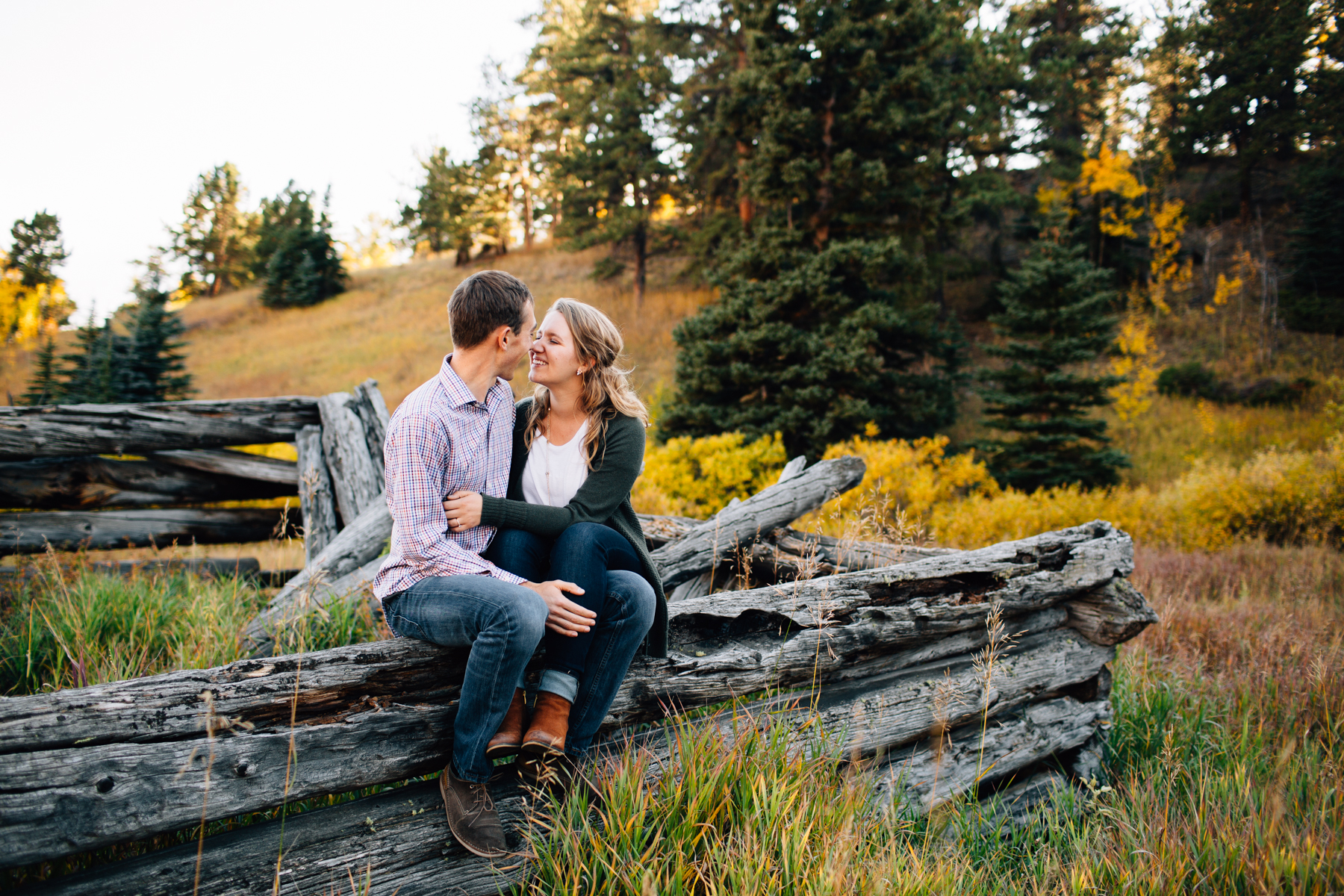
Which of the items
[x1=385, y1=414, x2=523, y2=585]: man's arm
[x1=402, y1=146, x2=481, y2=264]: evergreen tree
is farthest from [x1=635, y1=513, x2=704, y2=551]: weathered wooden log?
[x1=402, y1=146, x2=481, y2=264]: evergreen tree

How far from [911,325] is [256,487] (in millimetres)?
11587

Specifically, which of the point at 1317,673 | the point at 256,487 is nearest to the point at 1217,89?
the point at 1317,673

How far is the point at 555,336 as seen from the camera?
2.77m

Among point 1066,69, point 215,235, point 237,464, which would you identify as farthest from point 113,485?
point 215,235

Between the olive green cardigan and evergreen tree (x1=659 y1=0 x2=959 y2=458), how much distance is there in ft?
31.6

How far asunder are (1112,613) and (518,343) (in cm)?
336

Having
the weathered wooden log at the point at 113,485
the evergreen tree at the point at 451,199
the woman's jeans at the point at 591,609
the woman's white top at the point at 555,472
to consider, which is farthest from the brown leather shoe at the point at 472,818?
the evergreen tree at the point at 451,199

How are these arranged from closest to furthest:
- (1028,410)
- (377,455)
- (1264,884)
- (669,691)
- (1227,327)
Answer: (1264,884) → (669,691) → (377,455) → (1028,410) → (1227,327)

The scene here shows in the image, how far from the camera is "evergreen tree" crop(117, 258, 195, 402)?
16453 millimetres

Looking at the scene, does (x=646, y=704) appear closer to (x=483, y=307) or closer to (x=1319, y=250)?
(x=483, y=307)

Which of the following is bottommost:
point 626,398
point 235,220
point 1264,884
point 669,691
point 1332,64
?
point 1264,884

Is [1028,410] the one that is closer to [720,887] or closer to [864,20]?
[864,20]

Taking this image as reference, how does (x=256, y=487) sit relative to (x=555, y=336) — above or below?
below

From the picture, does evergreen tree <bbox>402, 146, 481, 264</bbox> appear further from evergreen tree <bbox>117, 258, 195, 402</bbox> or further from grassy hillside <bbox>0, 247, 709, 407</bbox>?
evergreen tree <bbox>117, 258, 195, 402</bbox>
